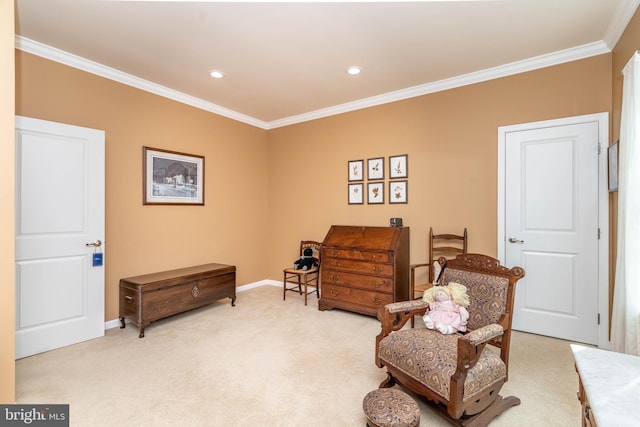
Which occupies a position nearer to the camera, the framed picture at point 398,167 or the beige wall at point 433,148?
the beige wall at point 433,148

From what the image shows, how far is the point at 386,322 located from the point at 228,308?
2614 millimetres

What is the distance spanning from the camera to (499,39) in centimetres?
284

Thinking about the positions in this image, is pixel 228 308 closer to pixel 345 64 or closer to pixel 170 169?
pixel 170 169

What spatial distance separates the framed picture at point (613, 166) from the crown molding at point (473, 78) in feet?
3.21

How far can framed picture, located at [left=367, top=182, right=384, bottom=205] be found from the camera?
4293 millimetres

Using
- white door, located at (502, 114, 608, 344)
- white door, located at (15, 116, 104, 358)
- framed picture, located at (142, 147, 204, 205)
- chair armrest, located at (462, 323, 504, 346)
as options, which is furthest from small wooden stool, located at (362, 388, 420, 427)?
framed picture, located at (142, 147, 204, 205)

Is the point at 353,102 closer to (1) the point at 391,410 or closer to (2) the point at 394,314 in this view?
(2) the point at 394,314

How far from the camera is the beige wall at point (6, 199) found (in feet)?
6.26

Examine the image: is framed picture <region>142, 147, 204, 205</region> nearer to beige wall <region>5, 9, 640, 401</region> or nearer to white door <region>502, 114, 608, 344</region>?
beige wall <region>5, 9, 640, 401</region>

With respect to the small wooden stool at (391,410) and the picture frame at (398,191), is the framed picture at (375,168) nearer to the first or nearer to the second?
the picture frame at (398,191)

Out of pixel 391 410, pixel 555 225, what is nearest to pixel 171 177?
pixel 391 410

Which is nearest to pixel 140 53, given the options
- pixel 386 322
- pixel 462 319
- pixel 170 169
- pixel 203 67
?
pixel 203 67

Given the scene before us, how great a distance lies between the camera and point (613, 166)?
2691mm

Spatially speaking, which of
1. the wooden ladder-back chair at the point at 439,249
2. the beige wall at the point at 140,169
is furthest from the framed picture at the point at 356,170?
the beige wall at the point at 140,169
